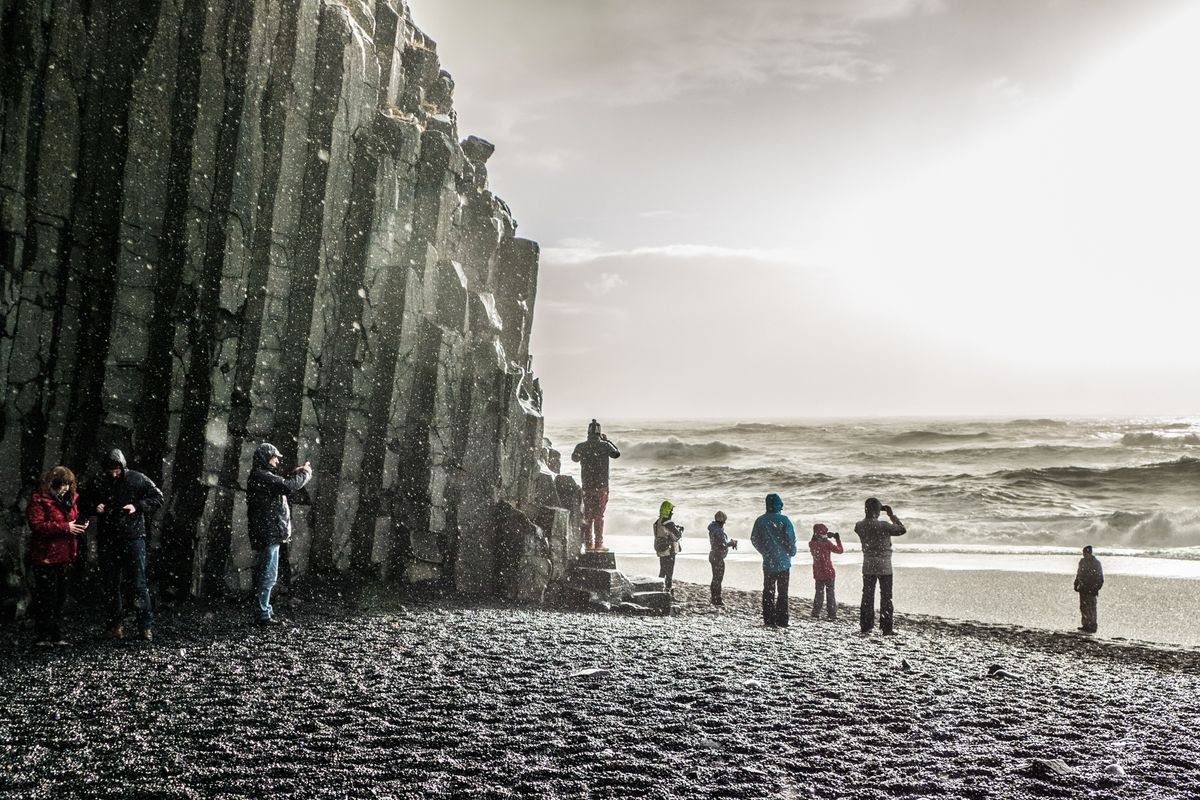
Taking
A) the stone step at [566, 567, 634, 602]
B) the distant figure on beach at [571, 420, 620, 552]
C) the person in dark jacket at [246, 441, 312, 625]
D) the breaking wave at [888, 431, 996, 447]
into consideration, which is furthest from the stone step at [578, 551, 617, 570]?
the breaking wave at [888, 431, 996, 447]

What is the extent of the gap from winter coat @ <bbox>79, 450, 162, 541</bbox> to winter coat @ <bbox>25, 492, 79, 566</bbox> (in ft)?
1.41

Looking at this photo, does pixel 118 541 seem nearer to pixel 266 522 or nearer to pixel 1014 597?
pixel 266 522

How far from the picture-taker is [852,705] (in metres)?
8.44

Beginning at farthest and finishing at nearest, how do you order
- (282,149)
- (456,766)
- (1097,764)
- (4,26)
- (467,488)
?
(467,488)
(282,149)
(4,26)
(1097,764)
(456,766)

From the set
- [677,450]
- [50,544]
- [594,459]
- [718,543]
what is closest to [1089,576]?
[718,543]

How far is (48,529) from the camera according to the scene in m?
8.88

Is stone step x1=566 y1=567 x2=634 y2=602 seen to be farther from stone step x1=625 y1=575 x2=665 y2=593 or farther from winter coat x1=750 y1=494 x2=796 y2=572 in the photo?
winter coat x1=750 y1=494 x2=796 y2=572

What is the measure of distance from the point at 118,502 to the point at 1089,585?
1762 cm

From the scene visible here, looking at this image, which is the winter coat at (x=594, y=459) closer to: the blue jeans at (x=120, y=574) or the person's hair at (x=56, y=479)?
the blue jeans at (x=120, y=574)

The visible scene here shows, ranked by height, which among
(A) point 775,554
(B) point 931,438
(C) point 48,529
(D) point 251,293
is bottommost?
(A) point 775,554

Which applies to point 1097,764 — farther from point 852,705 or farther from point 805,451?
point 805,451

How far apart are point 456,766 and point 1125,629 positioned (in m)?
16.7

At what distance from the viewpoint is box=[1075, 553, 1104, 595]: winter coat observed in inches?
626

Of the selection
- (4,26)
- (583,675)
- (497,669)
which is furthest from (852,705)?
(4,26)
